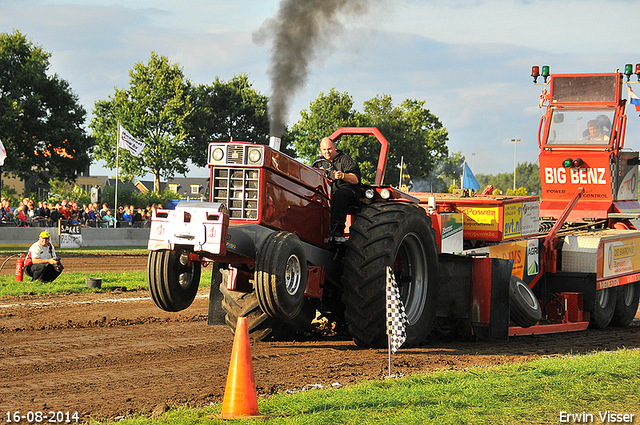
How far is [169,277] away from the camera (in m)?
6.91

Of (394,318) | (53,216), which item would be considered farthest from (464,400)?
(53,216)

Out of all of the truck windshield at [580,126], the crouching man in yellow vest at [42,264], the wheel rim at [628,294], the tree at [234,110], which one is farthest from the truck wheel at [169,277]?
the tree at [234,110]

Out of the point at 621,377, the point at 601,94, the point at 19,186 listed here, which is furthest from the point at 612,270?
the point at 19,186

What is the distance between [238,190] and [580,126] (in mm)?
8177

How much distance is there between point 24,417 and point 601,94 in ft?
36.6

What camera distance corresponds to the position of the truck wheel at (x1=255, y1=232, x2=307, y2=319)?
6.31 m

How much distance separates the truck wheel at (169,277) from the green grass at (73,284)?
6835 mm

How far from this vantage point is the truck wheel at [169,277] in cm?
688

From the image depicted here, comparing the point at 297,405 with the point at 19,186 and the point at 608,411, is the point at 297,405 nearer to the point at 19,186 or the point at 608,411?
the point at 608,411

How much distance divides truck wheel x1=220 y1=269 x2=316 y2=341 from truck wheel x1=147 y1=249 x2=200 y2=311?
89 cm

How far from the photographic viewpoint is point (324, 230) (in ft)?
26.5

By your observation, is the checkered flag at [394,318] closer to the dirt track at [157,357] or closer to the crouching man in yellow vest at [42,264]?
the dirt track at [157,357]

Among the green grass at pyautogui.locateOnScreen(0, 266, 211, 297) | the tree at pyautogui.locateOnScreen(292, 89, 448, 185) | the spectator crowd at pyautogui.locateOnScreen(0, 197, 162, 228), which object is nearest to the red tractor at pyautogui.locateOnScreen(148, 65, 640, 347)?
the green grass at pyautogui.locateOnScreen(0, 266, 211, 297)

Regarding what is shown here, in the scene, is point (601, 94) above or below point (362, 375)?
above
